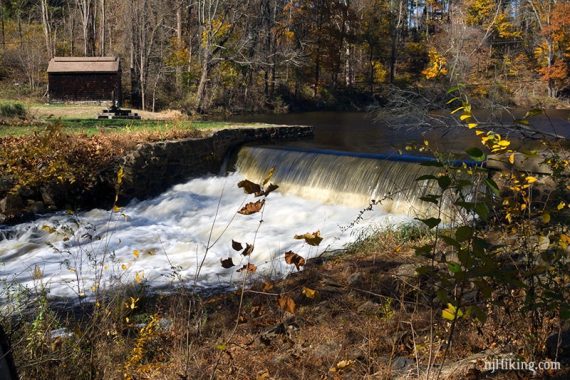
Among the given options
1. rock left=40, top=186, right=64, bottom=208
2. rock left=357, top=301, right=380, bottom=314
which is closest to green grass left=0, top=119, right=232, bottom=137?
rock left=40, top=186, right=64, bottom=208

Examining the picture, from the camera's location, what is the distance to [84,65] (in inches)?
1134

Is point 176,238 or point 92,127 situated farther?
point 92,127

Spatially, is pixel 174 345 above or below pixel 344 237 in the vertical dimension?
above

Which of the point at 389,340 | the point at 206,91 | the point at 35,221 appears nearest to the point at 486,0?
the point at 206,91

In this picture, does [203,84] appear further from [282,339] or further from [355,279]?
[282,339]

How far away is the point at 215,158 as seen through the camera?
1513cm

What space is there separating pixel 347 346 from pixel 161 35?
33208 mm

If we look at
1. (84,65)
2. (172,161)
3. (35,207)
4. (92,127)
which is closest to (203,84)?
(84,65)

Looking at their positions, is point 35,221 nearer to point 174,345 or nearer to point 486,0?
point 174,345

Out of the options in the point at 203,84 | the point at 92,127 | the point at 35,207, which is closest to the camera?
the point at 35,207

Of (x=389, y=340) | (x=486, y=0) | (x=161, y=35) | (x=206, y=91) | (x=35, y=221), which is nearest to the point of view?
(x=389, y=340)

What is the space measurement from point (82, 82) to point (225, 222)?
67.9 ft

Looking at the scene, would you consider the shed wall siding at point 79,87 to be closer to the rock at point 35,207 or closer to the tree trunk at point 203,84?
the tree trunk at point 203,84

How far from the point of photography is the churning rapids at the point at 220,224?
333 inches
